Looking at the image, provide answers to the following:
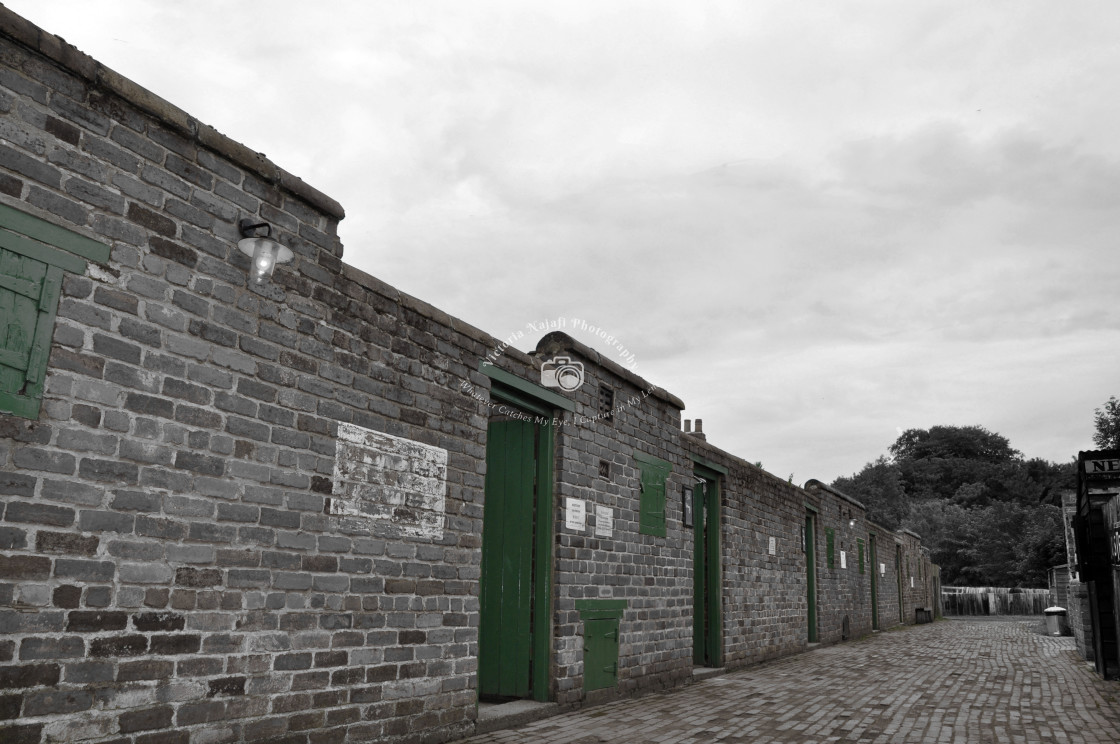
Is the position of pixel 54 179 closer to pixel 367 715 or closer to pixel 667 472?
pixel 367 715

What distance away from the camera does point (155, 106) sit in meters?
3.96

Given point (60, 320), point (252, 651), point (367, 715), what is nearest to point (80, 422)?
point (60, 320)

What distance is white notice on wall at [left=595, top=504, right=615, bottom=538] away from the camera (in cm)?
784

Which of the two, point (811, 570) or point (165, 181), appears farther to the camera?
point (811, 570)

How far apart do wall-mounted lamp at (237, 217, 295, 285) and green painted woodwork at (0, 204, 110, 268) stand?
733 millimetres

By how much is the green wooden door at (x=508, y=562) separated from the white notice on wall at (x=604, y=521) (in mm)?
800

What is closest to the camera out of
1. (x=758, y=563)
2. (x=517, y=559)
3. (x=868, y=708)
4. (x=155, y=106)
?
(x=155, y=106)

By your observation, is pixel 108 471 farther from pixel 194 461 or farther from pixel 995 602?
pixel 995 602

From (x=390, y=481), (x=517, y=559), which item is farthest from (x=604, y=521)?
(x=390, y=481)

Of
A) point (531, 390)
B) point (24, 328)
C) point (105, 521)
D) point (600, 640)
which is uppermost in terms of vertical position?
point (531, 390)

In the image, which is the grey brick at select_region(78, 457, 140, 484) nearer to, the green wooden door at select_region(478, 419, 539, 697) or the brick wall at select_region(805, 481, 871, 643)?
the green wooden door at select_region(478, 419, 539, 697)

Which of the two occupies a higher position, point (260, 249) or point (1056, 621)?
point (260, 249)

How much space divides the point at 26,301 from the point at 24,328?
0.38 feet

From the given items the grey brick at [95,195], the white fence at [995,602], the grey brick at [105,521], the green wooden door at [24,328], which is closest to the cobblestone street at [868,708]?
the grey brick at [105,521]
